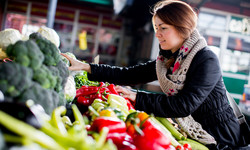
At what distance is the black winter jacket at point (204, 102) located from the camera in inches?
71.4

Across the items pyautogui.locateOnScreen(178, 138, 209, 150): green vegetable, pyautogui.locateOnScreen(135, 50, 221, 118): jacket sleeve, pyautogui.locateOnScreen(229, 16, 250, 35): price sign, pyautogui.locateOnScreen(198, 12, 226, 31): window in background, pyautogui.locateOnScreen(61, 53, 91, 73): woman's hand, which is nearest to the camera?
pyautogui.locateOnScreen(135, 50, 221, 118): jacket sleeve

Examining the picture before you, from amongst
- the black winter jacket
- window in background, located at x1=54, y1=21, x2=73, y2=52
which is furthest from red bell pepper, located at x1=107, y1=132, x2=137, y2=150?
window in background, located at x1=54, y1=21, x2=73, y2=52

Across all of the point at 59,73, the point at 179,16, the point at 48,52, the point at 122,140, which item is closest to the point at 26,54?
the point at 48,52

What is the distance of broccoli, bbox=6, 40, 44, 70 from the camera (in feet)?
3.53

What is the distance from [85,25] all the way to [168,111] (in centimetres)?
1113

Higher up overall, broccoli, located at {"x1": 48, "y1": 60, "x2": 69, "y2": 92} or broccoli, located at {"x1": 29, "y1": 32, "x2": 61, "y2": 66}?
broccoli, located at {"x1": 29, "y1": 32, "x2": 61, "y2": 66}

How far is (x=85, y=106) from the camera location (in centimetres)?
201

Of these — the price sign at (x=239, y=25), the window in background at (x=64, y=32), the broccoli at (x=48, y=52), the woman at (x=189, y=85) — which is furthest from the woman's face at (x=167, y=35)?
the window in background at (x=64, y=32)

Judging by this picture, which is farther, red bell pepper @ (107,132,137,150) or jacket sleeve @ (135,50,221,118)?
jacket sleeve @ (135,50,221,118)

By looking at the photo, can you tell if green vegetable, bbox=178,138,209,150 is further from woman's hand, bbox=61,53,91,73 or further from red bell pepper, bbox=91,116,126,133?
woman's hand, bbox=61,53,91,73

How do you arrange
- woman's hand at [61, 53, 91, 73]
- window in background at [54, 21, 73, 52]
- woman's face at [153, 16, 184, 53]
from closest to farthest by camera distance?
1. woman's face at [153, 16, 184, 53]
2. woman's hand at [61, 53, 91, 73]
3. window in background at [54, 21, 73, 52]

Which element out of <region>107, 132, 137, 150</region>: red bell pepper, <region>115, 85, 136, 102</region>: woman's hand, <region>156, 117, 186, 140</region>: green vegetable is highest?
<region>107, 132, 137, 150</region>: red bell pepper

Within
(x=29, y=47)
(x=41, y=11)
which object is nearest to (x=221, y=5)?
(x=41, y=11)

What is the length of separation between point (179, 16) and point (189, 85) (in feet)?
2.03
